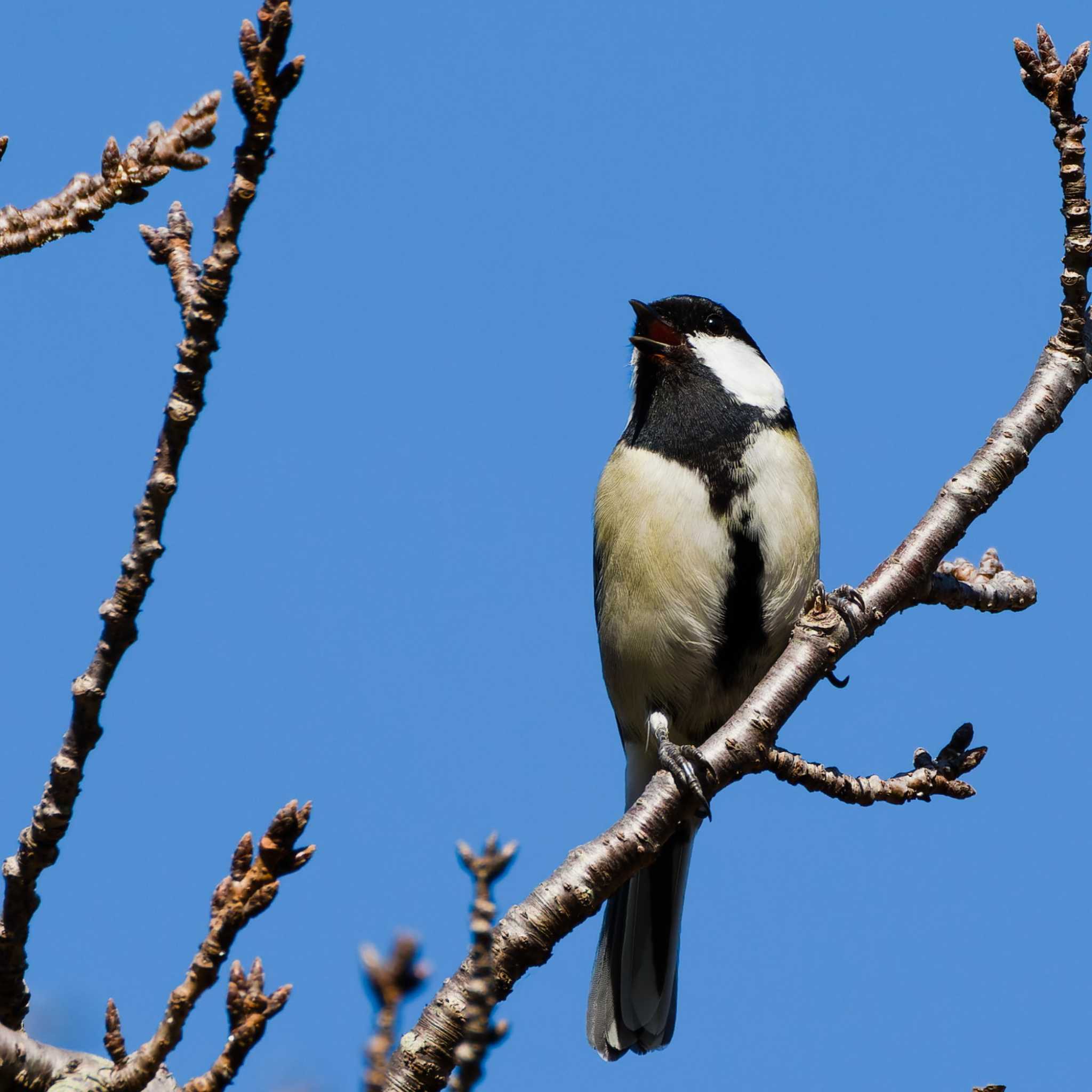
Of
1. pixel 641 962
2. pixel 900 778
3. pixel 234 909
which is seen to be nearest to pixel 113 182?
pixel 234 909

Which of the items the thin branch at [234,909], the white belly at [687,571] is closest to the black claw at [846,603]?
the white belly at [687,571]

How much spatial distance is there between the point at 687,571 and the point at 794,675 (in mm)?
1105

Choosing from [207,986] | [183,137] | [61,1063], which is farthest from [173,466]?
[61,1063]

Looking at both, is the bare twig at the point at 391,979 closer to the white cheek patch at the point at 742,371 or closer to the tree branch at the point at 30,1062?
the tree branch at the point at 30,1062

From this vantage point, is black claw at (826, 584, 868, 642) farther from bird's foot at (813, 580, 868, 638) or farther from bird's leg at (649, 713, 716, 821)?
bird's leg at (649, 713, 716, 821)

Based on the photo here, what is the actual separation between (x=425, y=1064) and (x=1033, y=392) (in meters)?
2.58

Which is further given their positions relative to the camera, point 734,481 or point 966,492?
point 734,481

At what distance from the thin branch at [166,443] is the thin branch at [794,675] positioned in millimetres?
727

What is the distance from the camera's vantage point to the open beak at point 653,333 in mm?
5262

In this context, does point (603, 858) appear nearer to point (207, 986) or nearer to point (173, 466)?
point (207, 986)

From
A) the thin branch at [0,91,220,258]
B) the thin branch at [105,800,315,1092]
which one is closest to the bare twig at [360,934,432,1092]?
the thin branch at [105,800,315,1092]

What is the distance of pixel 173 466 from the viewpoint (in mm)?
Result: 2133

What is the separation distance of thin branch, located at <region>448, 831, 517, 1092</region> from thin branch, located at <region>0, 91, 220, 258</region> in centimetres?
134

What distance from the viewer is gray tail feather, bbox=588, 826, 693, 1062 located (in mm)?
4699
